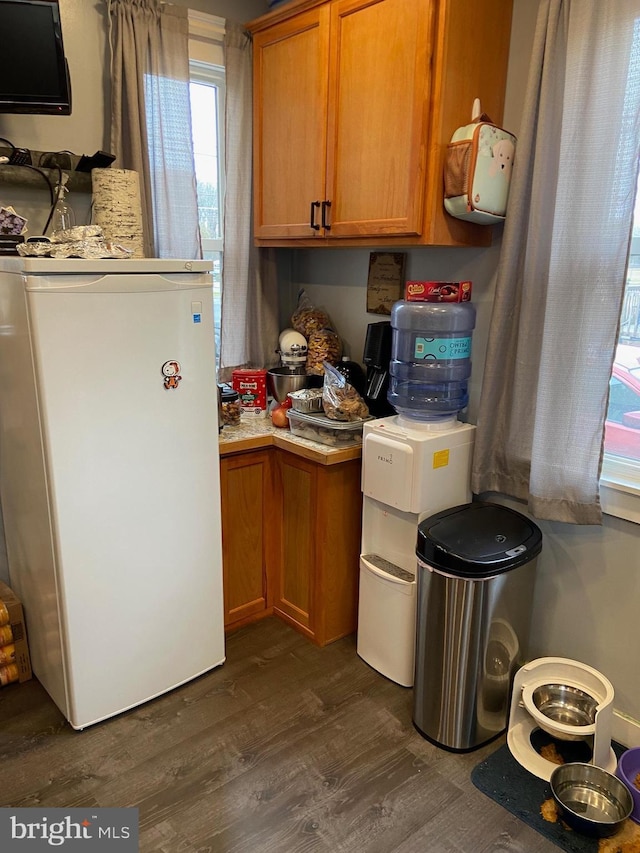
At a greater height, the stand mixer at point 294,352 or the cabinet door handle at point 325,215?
the cabinet door handle at point 325,215

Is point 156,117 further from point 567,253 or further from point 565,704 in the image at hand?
point 565,704

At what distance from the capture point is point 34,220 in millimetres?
2297

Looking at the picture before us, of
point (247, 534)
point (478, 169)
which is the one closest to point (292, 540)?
point (247, 534)

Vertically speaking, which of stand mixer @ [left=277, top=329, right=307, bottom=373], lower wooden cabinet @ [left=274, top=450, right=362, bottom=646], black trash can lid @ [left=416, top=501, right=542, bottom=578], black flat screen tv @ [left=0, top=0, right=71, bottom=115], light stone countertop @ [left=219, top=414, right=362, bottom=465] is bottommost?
lower wooden cabinet @ [left=274, top=450, right=362, bottom=646]

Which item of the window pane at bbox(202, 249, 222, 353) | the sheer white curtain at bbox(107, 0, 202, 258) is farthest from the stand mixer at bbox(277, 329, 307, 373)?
the sheer white curtain at bbox(107, 0, 202, 258)

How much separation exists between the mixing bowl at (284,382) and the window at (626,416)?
1.28m

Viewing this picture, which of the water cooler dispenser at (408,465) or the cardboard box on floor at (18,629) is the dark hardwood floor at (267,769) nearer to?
the cardboard box on floor at (18,629)

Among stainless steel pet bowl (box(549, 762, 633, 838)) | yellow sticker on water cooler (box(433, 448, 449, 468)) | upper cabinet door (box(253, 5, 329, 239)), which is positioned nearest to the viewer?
stainless steel pet bowl (box(549, 762, 633, 838))

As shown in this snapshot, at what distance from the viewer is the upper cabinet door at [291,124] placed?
2338 millimetres

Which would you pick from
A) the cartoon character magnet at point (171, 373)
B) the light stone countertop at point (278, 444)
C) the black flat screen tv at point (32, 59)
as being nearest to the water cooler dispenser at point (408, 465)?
the light stone countertop at point (278, 444)

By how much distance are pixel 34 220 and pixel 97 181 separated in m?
0.32

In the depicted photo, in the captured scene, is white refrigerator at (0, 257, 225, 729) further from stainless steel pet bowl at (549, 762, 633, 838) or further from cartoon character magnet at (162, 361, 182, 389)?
stainless steel pet bowl at (549, 762, 633, 838)

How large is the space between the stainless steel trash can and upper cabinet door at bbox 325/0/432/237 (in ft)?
3.38

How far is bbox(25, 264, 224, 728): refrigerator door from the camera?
1.75m
